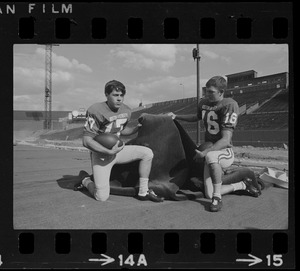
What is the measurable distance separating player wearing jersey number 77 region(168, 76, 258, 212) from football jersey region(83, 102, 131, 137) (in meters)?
0.69

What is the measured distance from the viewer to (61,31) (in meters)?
3.72

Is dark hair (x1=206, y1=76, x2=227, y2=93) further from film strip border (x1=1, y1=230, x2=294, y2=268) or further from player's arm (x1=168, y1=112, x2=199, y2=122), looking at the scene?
film strip border (x1=1, y1=230, x2=294, y2=268)

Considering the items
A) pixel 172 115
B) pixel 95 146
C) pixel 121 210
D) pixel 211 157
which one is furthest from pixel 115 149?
pixel 211 157

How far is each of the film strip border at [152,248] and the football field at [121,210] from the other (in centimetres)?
10

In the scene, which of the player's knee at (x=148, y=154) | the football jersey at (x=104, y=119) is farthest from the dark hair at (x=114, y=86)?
the player's knee at (x=148, y=154)

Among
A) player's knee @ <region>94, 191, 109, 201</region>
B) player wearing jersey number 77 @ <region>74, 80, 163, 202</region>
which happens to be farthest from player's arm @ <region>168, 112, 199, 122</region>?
player's knee @ <region>94, 191, 109, 201</region>

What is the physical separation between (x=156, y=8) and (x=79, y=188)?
268 cm

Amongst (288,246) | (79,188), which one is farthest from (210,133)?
(79,188)

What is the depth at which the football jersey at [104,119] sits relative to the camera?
3850 millimetres

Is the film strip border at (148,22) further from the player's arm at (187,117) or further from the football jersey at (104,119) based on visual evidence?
the player's arm at (187,117)

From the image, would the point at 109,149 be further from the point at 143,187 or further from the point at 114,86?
the point at 114,86

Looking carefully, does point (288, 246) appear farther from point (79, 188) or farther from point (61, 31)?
point (61, 31)

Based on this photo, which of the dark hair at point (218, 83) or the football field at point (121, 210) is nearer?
the football field at point (121, 210)

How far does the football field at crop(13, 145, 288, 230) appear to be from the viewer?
3.74 m
